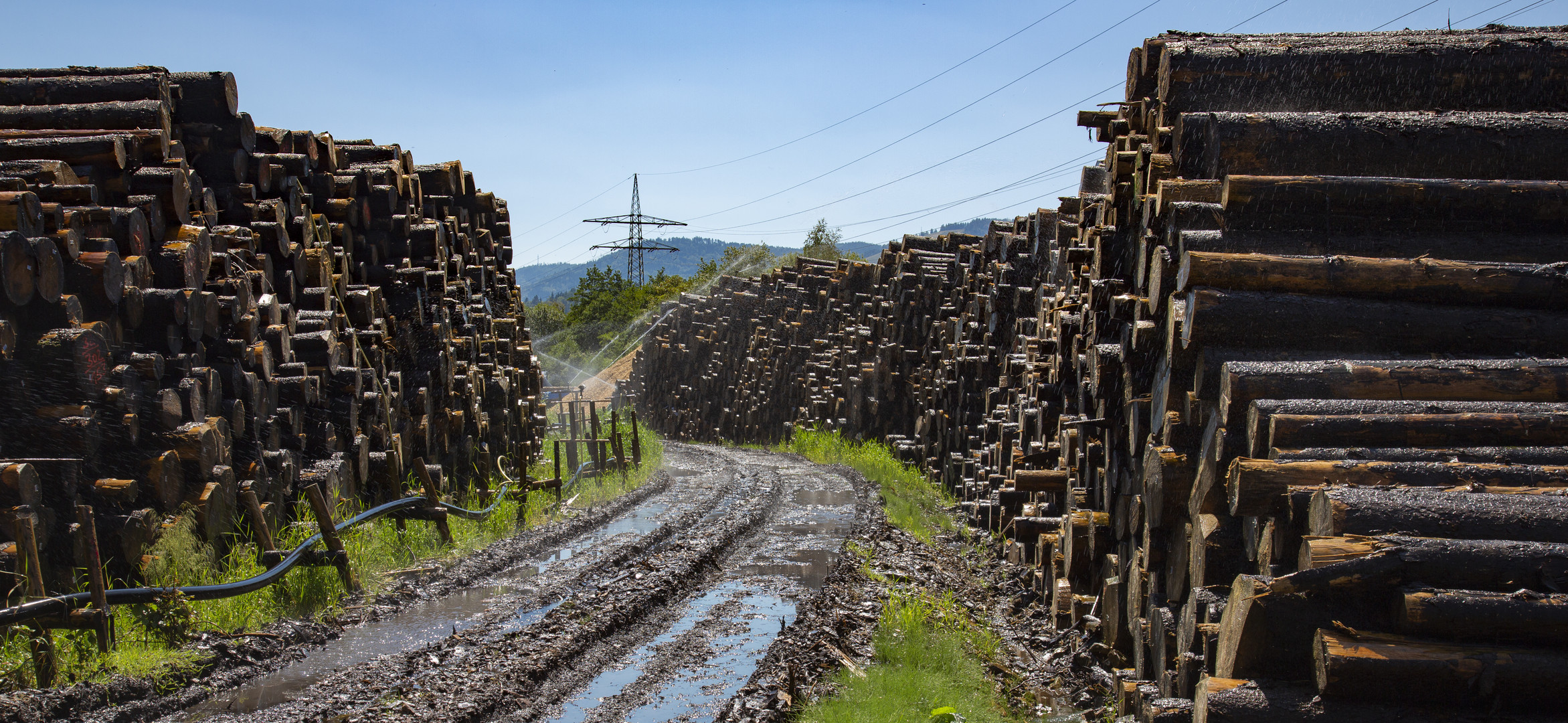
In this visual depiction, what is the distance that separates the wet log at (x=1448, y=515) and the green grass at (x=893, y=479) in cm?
829

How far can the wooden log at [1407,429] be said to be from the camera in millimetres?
3869

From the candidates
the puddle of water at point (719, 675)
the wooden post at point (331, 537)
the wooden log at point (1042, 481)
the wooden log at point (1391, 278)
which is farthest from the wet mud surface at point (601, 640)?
the wooden log at point (1391, 278)

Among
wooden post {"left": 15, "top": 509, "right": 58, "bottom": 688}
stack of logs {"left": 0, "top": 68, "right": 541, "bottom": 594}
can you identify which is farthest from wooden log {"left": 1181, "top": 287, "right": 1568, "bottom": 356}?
stack of logs {"left": 0, "top": 68, "right": 541, "bottom": 594}

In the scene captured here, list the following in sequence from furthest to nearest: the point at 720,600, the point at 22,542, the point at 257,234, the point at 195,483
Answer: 1. the point at 257,234
2. the point at 720,600
3. the point at 195,483
4. the point at 22,542

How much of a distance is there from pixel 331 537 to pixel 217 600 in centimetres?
107

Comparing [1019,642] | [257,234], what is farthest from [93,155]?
[1019,642]

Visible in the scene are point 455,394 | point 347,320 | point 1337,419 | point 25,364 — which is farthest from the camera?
point 455,394

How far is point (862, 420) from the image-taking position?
68.1ft

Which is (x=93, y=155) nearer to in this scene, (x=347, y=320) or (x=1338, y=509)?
(x=347, y=320)

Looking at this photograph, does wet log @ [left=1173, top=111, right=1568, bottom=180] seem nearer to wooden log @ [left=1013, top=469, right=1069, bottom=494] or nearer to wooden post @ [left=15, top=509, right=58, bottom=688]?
wooden log @ [left=1013, top=469, right=1069, bottom=494]

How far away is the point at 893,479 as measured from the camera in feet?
54.7

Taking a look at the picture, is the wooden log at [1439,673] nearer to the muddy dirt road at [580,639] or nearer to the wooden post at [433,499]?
the muddy dirt road at [580,639]

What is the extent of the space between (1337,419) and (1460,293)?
124 cm

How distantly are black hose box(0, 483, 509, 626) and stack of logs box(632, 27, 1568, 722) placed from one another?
18.7ft
